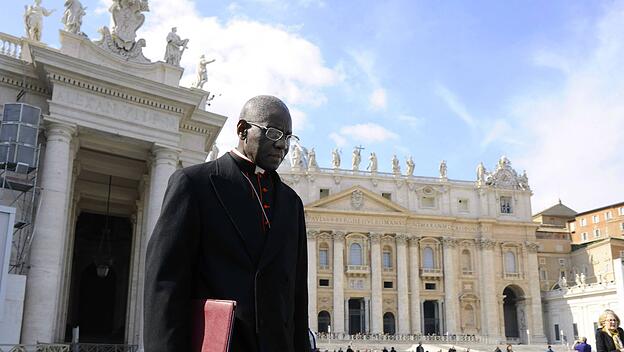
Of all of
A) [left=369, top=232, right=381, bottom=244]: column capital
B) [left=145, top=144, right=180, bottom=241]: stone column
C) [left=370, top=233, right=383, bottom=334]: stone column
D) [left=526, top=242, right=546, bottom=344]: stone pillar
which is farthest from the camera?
[left=526, top=242, right=546, bottom=344]: stone pillar

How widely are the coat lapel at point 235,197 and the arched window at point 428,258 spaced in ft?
179

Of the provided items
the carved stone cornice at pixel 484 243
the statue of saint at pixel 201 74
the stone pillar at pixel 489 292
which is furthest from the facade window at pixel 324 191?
the statue of saint at pixel 201 74

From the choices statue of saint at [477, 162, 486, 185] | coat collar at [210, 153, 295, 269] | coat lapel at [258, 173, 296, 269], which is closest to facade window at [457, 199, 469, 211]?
statue of saint at [477, 162, 486, 185]

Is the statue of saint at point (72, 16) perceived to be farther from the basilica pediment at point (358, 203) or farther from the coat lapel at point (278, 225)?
the basilica pediment at point (358, 203)

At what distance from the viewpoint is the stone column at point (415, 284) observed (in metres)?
53.0

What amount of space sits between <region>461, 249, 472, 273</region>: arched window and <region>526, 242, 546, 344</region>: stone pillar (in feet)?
19.4

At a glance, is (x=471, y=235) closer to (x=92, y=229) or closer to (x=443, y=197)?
(x=443, y=197)

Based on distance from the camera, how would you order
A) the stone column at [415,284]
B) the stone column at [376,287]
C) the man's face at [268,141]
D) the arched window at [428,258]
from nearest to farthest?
the man's face at [268,141] < the stone column at [376,287] < the stone column at [415,284] < the arched window at [428,258]

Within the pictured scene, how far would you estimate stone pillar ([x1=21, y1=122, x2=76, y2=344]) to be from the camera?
1359 centimetres

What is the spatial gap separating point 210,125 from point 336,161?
37629mm

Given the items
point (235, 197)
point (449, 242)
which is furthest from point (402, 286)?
point (235, 197)

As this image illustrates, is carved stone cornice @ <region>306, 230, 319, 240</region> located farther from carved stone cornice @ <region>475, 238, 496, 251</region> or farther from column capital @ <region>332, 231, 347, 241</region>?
carved stone cornice @ <region>475, 238, 496, 251</region>

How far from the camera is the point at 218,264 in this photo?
2578 millimetres

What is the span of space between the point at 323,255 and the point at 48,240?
40602mm
